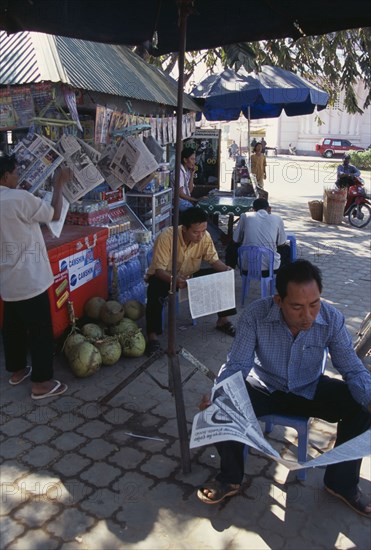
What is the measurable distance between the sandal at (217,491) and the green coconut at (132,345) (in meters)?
1.66

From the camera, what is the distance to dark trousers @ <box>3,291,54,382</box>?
3234 mm

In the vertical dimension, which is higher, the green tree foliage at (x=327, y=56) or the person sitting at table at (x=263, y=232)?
the green tree foliage at (x=327, y=56)

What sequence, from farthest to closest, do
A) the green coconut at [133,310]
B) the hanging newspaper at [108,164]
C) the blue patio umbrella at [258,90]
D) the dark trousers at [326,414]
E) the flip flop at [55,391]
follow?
the blue patio umbrella at [258,90] < the hanging newspaper at [108,164] < the green coconut at [133,310] < the flip flop at [55,391] < the dark trousers at [326,414]

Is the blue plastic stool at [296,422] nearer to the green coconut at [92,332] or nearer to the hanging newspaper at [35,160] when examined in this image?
the green coconut at [92,332]

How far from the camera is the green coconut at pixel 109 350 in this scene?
377cm

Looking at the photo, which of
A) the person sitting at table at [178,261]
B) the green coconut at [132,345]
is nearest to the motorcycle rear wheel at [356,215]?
the person sitting at table at [178,261]

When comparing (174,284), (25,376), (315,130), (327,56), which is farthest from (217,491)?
(315,130)

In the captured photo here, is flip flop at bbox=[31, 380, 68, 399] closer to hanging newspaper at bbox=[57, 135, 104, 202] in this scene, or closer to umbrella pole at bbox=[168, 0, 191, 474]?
umbrella pole at bbox=[168, 0, 191, 474]

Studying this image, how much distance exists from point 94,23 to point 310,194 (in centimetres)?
1396

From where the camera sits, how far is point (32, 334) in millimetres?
3277

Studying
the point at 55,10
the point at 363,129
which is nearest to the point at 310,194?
the point at 55,10

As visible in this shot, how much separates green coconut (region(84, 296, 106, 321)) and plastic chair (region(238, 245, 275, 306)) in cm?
169

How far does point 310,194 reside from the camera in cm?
1592

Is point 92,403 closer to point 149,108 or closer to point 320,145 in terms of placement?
point 149,108
